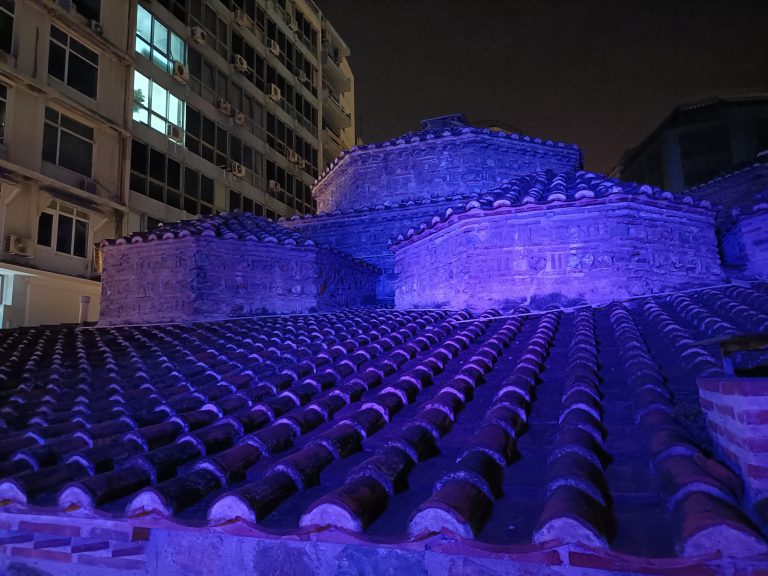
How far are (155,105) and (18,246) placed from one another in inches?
284

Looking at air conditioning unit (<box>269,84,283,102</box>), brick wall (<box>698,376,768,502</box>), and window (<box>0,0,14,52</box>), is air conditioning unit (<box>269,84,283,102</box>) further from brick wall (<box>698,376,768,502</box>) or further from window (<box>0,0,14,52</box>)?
brick wall (<box>698,376,768,502</box>)

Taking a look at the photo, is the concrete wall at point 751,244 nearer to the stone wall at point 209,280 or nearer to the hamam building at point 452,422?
the hamam building at point 452,422

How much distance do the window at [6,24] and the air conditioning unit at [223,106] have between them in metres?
7.53

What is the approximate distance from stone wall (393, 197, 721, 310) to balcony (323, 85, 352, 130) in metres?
23.7

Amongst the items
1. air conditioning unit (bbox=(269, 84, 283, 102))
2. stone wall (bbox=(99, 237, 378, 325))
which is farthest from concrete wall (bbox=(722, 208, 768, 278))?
air conditioning unit (bbox=(269, 84, 283, 102))

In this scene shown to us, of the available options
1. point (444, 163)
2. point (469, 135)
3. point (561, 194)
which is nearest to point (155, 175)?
point (444, 163)

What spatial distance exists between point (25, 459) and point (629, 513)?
10.2ft

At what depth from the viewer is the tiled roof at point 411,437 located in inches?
70.8

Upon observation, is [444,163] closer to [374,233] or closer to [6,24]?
[374,233]

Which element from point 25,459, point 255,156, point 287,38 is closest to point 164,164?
point 255,156

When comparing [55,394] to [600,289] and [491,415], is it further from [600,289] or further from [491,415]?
[600,289]

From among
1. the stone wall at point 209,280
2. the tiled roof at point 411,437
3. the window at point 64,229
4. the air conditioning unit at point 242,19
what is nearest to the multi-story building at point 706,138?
the stone wall at point 209,280

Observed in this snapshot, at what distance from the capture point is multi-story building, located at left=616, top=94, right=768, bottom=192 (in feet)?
80.0

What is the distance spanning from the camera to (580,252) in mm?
7652
